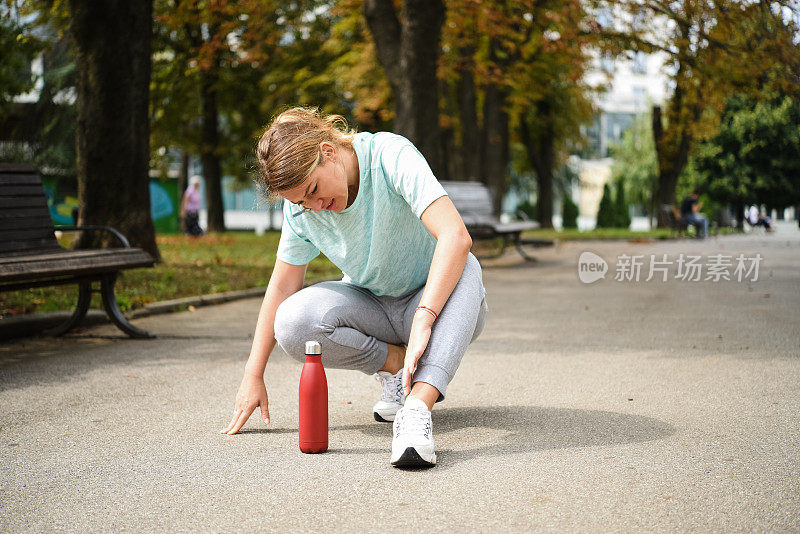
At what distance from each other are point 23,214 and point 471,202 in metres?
9.10

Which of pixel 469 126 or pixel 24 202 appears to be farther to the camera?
pixel 469 126

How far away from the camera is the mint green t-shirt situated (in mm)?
3812

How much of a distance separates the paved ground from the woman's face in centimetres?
104

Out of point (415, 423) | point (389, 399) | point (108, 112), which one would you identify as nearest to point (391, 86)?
point (108, 112)

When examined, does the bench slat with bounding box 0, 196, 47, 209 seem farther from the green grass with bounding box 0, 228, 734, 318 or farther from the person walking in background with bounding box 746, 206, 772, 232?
the person walking in background with bounding box 746, 206, 772, 232

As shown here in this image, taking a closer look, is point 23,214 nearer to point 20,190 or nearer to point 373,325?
point 20,190

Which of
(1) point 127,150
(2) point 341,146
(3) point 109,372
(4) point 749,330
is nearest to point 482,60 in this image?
(1) point 127,150

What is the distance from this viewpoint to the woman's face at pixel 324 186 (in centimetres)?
358

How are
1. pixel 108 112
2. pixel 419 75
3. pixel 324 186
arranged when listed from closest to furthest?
1. pixel 324 186
2. pixel 108 112
3. pixel 419 75

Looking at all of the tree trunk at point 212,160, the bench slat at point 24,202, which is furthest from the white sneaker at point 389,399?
the tree trunk at point 212,160

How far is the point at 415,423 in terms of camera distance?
3596mm

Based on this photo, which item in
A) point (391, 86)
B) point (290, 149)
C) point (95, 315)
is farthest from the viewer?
point (391, 86)

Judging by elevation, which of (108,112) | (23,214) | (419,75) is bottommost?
(23,214)

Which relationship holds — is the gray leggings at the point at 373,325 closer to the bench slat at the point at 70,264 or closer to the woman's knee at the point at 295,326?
the woman's knee at the point at 295,326
